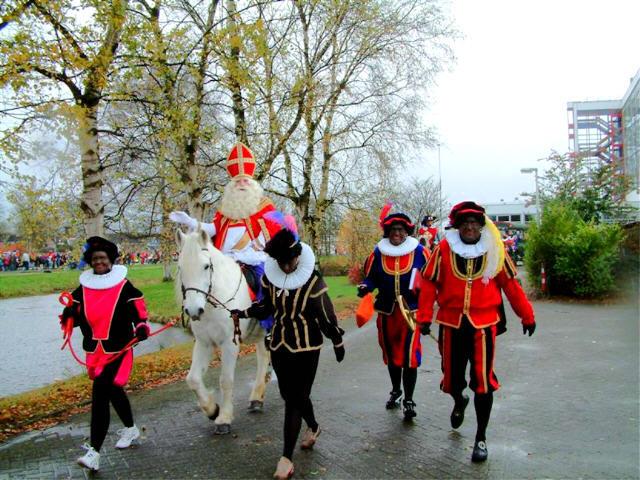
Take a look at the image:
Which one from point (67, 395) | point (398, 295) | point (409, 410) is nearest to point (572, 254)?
point (398, 295)

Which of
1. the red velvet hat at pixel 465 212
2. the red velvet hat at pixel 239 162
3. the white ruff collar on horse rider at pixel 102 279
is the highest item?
the red velvet hat at pixel 239 162

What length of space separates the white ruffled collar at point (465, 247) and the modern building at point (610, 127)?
42764mm

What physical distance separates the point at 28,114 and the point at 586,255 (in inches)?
537

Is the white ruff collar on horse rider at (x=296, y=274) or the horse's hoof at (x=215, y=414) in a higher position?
the white ruff collar on horse rider at (x=296, y=274)

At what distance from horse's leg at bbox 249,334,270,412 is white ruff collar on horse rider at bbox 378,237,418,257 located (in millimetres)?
1782

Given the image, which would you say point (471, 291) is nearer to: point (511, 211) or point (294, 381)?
point (294, 381)

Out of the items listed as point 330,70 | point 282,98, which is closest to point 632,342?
point 282,98

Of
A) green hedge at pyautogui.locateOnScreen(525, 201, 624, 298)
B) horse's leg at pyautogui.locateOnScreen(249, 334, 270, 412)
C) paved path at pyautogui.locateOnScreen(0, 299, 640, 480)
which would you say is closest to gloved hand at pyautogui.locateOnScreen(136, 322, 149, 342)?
paved path at pyautogui.locateOnScreen(0, 299, 640, 480)

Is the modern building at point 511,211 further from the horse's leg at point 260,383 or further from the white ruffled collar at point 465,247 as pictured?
the white ruffled collar at point 465,247

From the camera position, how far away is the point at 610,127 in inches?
2329

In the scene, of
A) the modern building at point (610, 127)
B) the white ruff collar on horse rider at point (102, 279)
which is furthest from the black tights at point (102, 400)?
the modern building at point (610, 127)

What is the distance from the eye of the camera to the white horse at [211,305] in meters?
5.12

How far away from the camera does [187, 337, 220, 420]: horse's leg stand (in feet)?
17.7

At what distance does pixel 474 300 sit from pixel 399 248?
131 cm
